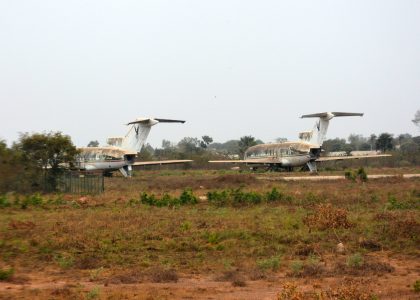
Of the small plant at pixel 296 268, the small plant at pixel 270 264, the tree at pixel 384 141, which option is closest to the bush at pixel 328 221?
the small plant at pixel 270 264

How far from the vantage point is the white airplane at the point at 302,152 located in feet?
172

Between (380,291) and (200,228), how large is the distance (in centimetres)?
729

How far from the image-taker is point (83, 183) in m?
29.7

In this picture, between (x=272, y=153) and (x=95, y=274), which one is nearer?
(x=95, y=274)

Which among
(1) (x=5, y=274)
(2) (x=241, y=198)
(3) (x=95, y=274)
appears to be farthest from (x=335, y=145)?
(1) (x=5, y=274)

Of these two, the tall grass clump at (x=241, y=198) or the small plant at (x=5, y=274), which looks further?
the tall grass clump at (x=241, y=198)

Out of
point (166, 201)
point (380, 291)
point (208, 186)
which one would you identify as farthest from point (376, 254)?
point (208, 186)

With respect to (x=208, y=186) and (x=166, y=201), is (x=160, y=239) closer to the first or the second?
(x=166, y=201)

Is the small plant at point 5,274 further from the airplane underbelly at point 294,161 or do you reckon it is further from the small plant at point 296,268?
the airplane underbelly at point 294,161

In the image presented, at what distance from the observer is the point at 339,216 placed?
15.8 meters

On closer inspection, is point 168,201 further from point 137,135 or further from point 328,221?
point 137,135

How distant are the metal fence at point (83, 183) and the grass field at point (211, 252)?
7.55m

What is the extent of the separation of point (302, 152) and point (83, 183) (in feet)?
89.8

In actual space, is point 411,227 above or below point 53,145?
below
